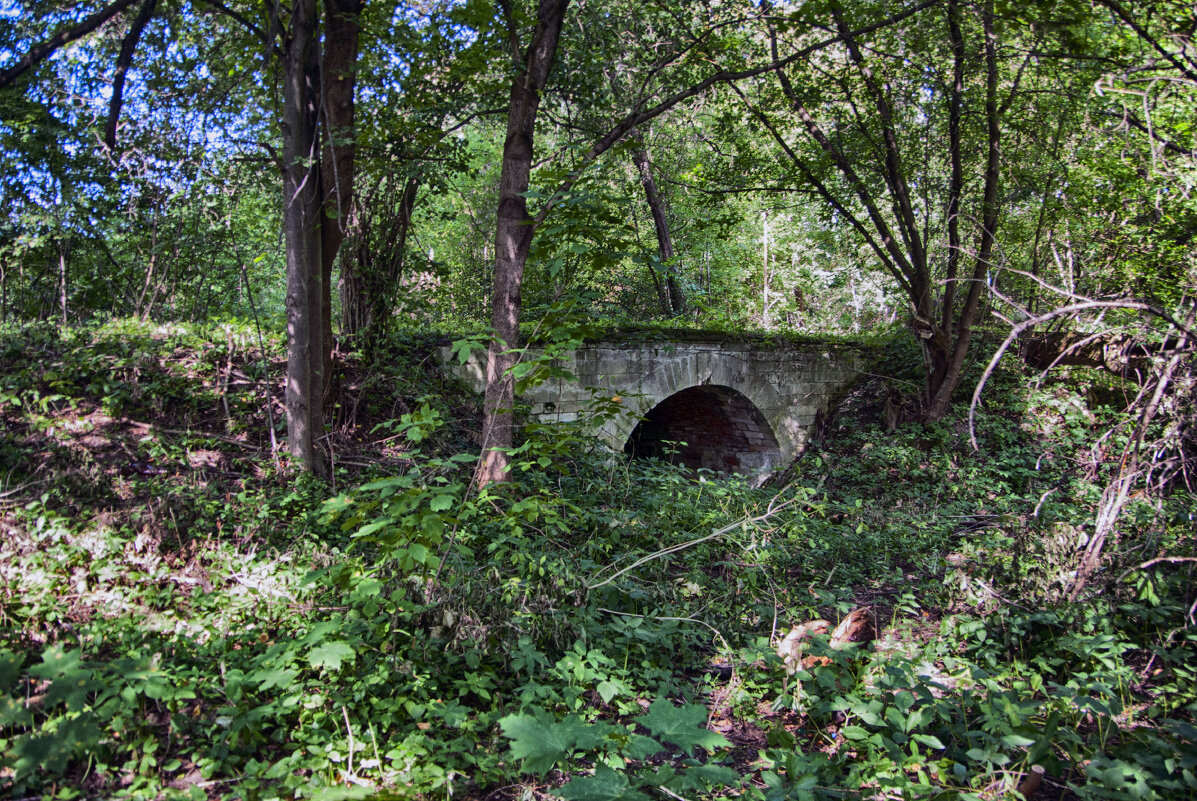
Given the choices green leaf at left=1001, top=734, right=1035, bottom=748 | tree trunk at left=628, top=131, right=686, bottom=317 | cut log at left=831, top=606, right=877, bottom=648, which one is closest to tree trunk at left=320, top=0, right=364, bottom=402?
cut log at left=831, top=606, right=877, bottom=648

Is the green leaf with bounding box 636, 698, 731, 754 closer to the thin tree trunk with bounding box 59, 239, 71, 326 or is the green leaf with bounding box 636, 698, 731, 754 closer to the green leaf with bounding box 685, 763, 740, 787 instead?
the green leaf with bounding box 685, 763, 740, 787

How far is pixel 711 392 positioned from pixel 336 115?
5.40m

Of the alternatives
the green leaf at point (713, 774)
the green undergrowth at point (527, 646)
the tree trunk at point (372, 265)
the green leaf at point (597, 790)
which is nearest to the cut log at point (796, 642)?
the green undergrowth at point (527, 646)

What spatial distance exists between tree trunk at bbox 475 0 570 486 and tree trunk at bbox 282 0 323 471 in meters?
1.27

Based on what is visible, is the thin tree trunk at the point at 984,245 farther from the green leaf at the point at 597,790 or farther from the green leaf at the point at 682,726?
the green leaf at the point at 597,790

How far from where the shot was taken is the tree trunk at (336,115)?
497 centimetres

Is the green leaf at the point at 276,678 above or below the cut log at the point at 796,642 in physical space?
above

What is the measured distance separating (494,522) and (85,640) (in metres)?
2.03

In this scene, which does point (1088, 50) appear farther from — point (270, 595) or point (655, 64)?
point (270, 595)

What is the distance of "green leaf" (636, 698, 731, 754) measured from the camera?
1.89m

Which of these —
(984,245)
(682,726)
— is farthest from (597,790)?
(984,245)

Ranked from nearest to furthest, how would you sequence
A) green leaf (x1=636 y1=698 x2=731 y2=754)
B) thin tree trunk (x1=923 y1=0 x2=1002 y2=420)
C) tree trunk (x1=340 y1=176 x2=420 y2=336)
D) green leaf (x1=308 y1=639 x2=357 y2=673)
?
green leaf (x1=636 y1=698 x2=731 y2=754) → green leaf (x1=308 y1=639 x2=357 y2=673) → tree trunk (x1=340 y1=176 x2=420 y2=336) → thin tree trunk (x1=923 y1=0 x2=1002 y2=420)

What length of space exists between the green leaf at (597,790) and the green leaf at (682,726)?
0.17m

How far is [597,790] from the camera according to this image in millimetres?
1811
